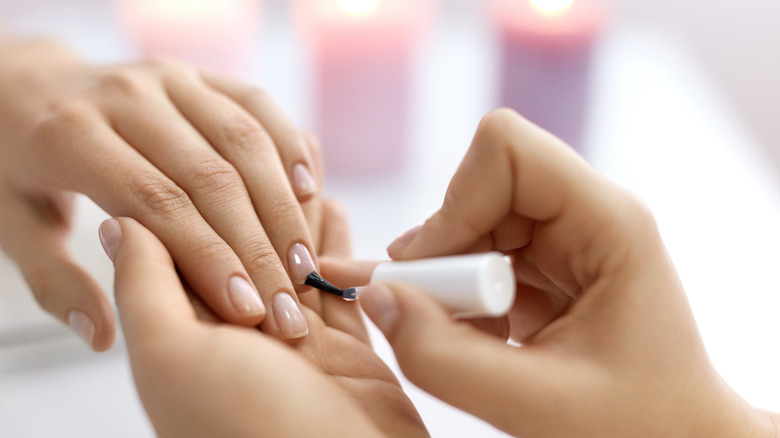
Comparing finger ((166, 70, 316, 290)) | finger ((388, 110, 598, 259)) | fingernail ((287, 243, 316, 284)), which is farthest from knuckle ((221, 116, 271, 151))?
finger ((388, 110, 598, 259))

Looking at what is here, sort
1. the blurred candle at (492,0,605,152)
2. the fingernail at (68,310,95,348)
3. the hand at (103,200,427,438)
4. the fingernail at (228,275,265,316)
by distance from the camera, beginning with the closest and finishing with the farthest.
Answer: the hand at (103,200,427,438) → the fingernail at (228,275,265,316) → the fingernail at (68,310,95,348) → the blurred candle at (492,0,605,152)

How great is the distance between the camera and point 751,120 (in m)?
1.62

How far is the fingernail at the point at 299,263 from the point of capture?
64 cm

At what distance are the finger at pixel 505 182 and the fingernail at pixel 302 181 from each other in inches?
7.7

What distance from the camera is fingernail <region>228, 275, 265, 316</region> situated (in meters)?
0.56

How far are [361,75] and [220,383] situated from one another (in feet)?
1.99

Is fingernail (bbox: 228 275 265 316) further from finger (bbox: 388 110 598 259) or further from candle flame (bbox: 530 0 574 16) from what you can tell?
candle flame (bbox: 530 0 574 16)

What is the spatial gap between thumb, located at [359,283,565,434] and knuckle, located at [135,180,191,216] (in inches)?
8.8

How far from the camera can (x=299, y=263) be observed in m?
0.65

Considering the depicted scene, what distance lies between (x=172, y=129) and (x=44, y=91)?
192 mm

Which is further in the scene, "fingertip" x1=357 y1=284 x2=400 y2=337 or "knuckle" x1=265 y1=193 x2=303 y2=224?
"knuckle" x1=265 y1=193 x2=303 y2=224

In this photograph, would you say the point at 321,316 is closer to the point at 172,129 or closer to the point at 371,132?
the point at 172,129

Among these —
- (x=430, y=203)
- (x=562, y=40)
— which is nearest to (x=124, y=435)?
(x=430, y=203)

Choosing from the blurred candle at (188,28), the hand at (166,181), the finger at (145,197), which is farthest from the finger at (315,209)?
the blurred candle at (188,28)
